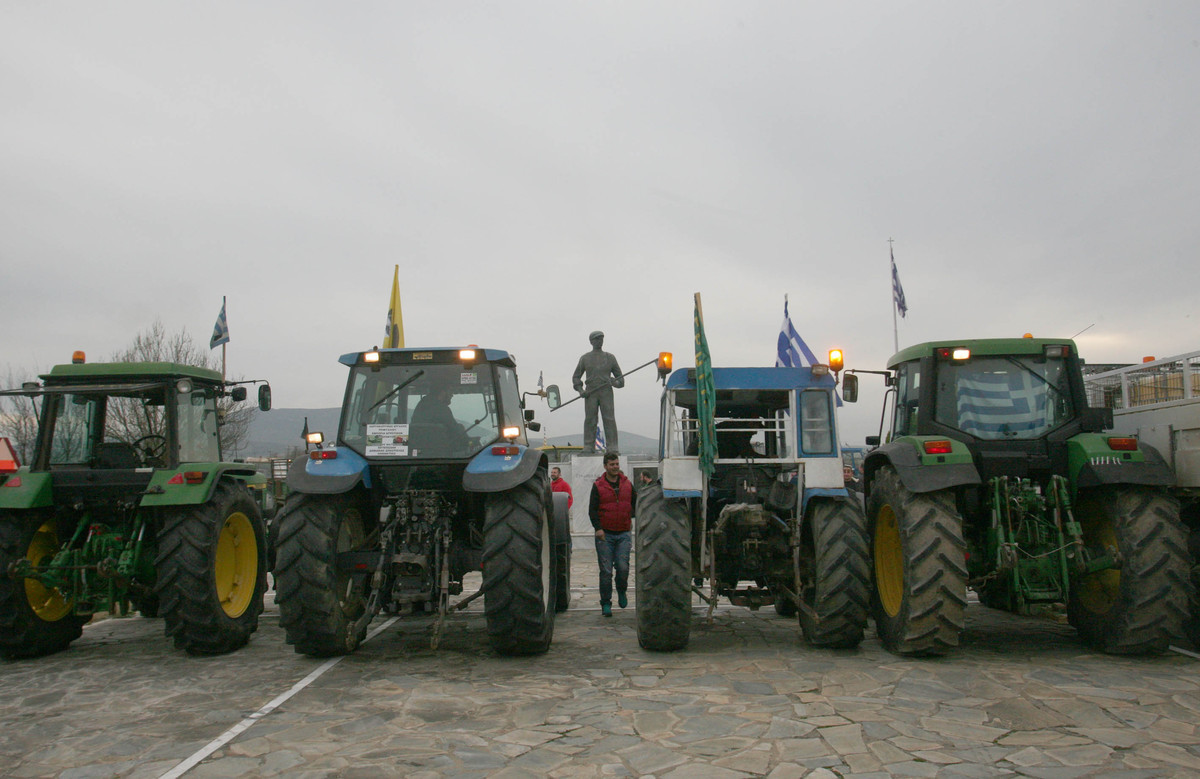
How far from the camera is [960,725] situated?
504cm

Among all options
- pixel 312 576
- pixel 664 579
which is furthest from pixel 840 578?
pixel 312 576

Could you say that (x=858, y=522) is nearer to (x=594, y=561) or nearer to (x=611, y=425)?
(x=611, y=425)

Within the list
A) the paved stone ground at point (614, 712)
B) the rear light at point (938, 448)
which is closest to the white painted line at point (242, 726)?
the paved stone ground at point (614, 712)

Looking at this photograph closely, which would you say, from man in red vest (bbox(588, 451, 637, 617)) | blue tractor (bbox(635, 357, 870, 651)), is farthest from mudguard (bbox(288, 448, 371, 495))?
→ man in red vest (bbox(588, 451, 637, 617))

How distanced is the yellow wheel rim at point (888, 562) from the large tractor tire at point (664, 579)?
172 cm

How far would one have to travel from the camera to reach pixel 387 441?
7438 millimetres

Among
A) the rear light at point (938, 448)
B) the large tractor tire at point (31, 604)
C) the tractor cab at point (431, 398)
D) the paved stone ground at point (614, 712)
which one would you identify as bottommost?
the paved stone ground at point (614, 712)

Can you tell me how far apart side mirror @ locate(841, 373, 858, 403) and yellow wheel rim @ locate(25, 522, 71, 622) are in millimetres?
7031

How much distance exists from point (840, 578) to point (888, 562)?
97cm

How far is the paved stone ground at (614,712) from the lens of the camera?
4508mm

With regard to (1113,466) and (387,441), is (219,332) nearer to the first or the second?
(387,441)

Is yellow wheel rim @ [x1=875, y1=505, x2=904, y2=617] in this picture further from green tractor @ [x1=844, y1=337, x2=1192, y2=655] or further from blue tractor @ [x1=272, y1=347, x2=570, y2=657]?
blue tractor @ [x1=272, y1=347, x2=570, y2=657]

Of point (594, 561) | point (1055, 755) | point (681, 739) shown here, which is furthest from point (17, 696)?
point (594, 561)

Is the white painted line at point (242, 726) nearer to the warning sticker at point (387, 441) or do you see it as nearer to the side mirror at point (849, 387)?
the warning sticker at point (387, 441)
